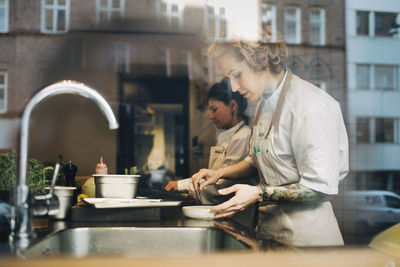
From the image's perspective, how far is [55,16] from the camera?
8.43 feet

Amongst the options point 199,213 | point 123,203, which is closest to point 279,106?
point 199,213

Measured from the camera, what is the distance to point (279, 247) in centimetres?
114

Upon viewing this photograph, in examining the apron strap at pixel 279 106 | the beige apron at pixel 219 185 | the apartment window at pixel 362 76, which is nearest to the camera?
the apron strap at pixel 279 106

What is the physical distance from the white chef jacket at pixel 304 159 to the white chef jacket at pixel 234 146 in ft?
2.28

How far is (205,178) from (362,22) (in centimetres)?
179

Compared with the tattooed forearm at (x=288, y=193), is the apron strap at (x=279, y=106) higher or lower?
higher

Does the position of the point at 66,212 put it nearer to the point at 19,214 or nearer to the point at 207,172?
the point at 19,214

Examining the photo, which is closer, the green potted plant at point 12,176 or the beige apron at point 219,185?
the green potted plant at point 12,176

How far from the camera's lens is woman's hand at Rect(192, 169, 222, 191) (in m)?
2.28

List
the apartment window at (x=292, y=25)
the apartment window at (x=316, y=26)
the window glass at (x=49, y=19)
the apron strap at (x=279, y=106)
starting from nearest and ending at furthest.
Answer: the apron strap at (x=279, y=106)
the window glass at (x=49, y=19)
the apartment window at (x=292, y=25)
the apartment window at (x=316, y=26)

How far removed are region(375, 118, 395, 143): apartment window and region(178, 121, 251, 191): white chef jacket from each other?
1.07m

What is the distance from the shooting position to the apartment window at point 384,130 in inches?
119

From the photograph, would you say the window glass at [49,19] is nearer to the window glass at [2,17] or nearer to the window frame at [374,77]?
the window glass at [2,17]

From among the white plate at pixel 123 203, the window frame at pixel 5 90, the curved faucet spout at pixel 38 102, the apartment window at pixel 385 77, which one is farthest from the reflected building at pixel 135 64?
the curved faucet spout at pixel 38 102
